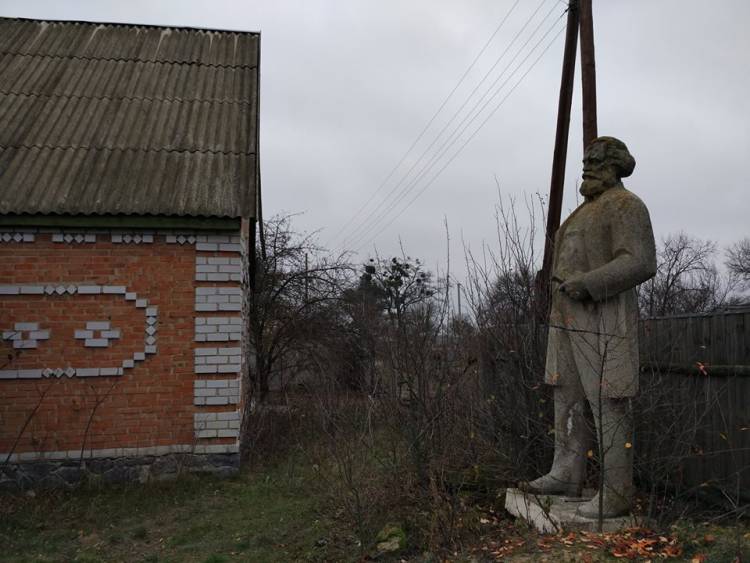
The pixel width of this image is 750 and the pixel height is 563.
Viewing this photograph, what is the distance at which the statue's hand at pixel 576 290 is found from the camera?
4.36 meters

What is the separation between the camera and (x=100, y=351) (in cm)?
823

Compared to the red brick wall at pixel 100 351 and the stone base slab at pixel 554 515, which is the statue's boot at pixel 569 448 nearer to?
the stone base slab at pixel 554 515

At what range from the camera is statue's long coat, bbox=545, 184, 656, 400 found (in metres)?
4.23

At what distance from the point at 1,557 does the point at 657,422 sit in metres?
6.08

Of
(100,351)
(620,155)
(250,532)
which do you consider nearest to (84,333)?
(100,351)

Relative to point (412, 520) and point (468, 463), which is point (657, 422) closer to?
point (468, 463)

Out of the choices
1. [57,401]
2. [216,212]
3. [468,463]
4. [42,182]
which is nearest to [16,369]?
[57,401]

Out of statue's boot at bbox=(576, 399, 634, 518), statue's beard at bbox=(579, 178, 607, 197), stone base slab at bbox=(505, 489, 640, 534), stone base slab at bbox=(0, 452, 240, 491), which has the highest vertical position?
statue's beard at bbox=(579, 178, 607, 197)

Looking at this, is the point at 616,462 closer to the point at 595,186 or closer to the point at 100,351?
the point at 595,186

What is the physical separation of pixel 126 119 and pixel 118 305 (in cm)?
324

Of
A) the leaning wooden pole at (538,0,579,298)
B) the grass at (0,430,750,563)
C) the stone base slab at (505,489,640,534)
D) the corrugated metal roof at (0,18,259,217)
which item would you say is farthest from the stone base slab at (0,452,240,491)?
the leaning wooden pole at (538,0,579,298)

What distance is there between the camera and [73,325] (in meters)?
8.20

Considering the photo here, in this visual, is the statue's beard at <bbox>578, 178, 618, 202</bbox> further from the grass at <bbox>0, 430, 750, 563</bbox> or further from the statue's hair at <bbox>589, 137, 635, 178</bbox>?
the grass at <bbox>0, 430, 750, 563</bbox>

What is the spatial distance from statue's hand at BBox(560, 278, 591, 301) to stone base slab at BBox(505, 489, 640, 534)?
4.57 feet
